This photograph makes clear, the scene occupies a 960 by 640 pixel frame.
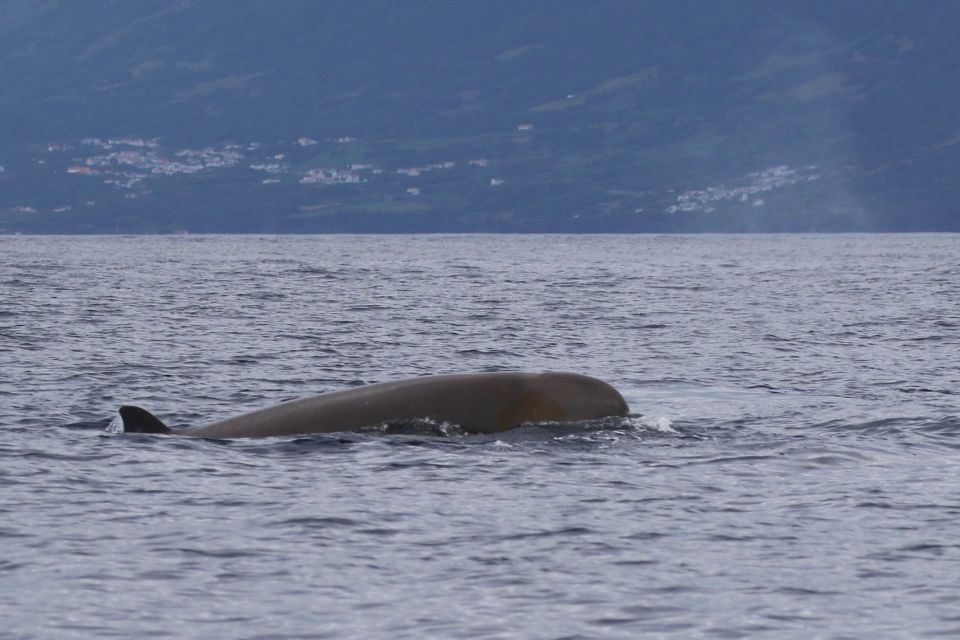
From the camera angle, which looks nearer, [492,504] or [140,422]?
[492,504]

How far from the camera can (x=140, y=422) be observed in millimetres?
19469

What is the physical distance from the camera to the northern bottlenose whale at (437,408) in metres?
19.1

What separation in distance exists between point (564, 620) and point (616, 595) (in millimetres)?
801

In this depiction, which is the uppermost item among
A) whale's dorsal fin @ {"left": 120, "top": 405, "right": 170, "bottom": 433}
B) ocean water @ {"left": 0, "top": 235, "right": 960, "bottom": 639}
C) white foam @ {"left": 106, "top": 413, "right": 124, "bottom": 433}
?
whale's dorsal fin @ {"left": 120, "top": 405, "right": 170, "bottom": 433}

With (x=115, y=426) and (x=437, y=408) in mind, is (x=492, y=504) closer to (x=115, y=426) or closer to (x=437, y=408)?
(x=437, y=408)

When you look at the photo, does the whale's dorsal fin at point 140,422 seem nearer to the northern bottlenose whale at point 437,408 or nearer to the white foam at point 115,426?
the northern bottlenose whale at point 437,408

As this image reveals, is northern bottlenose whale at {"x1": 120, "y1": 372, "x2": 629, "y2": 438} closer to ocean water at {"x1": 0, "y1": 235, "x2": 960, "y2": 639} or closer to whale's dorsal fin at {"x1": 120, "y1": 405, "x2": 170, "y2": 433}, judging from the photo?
whale's dorsal fin at {"x1": 120, "y1": 405, "x2": 170, "y2": 433}

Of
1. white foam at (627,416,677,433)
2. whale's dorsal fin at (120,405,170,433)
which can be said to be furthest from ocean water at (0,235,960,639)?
whale's dorsal fin at (120,405,170,433)

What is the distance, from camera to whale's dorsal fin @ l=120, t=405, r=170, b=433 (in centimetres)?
1936

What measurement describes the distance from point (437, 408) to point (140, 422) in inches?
138

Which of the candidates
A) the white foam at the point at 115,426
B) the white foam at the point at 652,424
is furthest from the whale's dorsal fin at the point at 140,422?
the white foam at the point at 652,424

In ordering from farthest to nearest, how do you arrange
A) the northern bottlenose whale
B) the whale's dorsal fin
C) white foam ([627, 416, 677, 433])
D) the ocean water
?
1. white foam ([627, 416, 677, 433])
2. the whale's dorsal fin
3. the northern bottlenose whale
4. the ocean water

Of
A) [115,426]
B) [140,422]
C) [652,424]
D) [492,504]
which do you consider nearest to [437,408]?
[652,424]

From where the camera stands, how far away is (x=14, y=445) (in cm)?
1883
